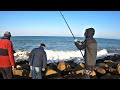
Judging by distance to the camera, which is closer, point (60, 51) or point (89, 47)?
point (89, 47)

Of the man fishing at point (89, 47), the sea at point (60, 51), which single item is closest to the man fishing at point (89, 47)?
the man fishing at point (89, 47)

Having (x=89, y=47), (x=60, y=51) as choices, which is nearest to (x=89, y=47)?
(x=89, y=47)

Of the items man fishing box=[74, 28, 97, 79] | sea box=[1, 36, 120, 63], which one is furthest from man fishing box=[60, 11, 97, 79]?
sea box=[1, 36, 120, 63]

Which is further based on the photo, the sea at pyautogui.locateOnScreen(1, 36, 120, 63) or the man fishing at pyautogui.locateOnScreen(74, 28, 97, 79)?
the sea at pyautogui.locateOnScreen(1, 36, 120, 63)

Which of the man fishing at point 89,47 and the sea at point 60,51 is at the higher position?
the man fishing at point 89,47

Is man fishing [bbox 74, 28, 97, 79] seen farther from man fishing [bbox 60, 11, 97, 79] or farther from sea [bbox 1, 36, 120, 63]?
sea [bbox 1, 36, 120, 63]

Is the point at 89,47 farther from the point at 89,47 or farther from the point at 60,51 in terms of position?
the point at 60,51

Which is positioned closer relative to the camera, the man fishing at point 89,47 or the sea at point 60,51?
the man fishing at point 89,47

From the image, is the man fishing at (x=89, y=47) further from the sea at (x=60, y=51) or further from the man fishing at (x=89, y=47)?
the sea at (x=60, y=51)
